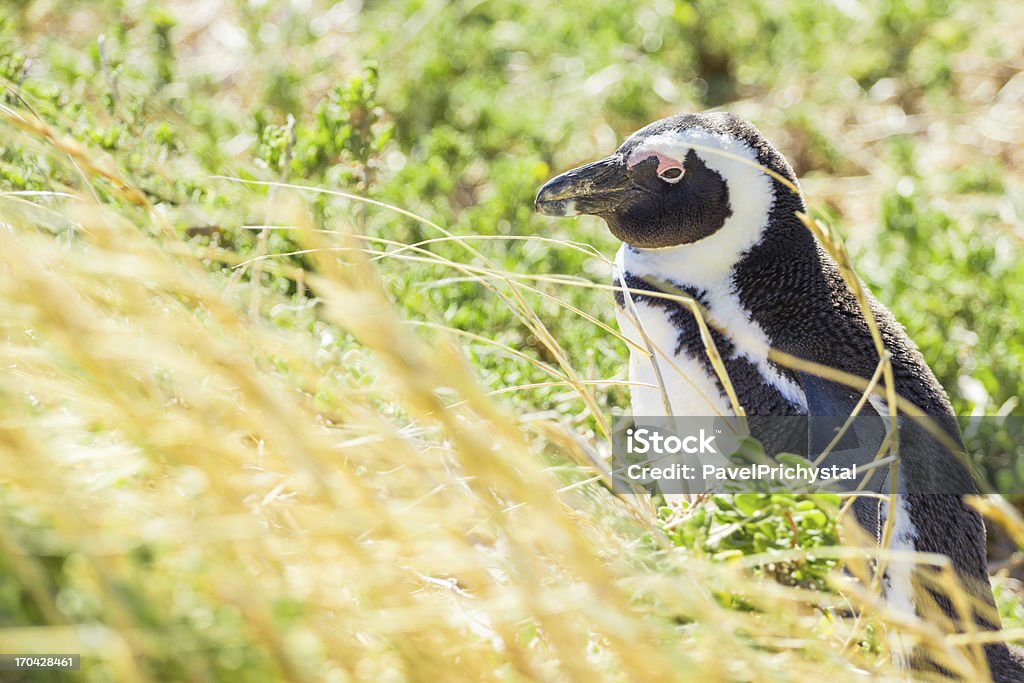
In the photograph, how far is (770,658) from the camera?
1054mm

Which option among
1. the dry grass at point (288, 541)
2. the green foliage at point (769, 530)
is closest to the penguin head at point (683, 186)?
the green foliage at point (769, 530)

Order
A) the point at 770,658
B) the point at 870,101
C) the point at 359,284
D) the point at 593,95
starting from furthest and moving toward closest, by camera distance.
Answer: the point at 870,101
the point at 593,95
the point at 770,658
the point at 359,284

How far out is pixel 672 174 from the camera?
1.71m

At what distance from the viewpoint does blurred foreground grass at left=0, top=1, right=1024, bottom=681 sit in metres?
0.85

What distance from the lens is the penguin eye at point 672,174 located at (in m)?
1.70

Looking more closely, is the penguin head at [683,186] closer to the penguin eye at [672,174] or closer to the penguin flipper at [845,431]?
the penguin eye at [672,174]

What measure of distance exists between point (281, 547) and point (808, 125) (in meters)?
2.88

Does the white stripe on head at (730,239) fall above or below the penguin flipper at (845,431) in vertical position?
above

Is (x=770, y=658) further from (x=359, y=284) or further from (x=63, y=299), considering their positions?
(x=63, y=299)

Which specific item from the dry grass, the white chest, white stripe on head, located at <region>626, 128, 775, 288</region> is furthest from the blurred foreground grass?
white stripe on head, located at <region>626, 128, 775, 288</region>

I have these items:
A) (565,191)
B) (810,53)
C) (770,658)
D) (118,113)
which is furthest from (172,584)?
(810,53)

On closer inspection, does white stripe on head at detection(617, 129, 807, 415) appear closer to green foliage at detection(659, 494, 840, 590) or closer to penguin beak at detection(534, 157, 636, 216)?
penguin beak at detection(534, 157, 636, 216)

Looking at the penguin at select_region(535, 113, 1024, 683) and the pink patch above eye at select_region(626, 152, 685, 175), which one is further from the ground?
the pink patch above eye at select_region(626, 152, 685, 175)

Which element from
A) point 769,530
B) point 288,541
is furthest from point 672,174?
point 288,541
